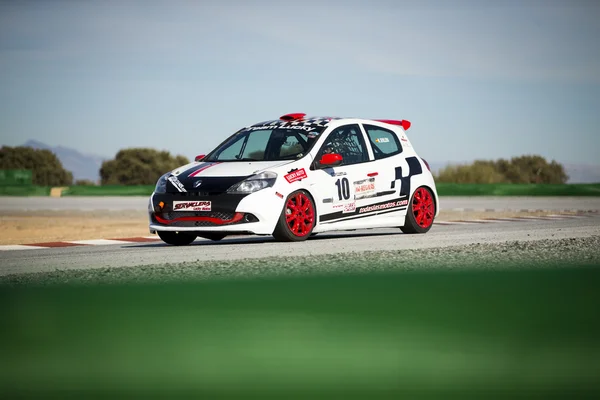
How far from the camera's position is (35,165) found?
88000mm

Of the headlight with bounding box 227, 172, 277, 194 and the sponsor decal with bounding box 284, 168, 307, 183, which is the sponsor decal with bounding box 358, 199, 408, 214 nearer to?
the sponsor decal with bounding box 284, 168, 307, 183

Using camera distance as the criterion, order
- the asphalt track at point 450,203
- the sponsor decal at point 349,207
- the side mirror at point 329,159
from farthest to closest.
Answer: the asphalt track at point 450,203 < the sponsor decal at point 349,207 < the side mirror at point 329,159

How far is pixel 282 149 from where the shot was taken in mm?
12422

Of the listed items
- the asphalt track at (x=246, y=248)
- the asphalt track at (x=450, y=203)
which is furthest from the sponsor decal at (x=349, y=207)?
the asphalt track at (x=450, y=203)

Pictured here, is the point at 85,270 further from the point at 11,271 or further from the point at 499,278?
the point at 499,278

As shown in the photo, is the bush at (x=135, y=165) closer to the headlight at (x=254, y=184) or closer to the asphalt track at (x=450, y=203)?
the asphalt track at (x=450, y=203)

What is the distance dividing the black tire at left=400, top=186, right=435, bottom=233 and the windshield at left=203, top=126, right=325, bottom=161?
1.89m

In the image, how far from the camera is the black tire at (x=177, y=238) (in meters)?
12.5

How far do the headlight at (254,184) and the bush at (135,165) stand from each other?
78044mm

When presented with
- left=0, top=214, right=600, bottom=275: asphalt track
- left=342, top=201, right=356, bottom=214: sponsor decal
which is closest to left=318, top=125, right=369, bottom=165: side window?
left=342, top=201, right=356, bottom=214: sponsor decal

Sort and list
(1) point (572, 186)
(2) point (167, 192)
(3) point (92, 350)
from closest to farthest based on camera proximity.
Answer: (3) point (92, 350), (2) point (167, 192), (1) point (572, 186)

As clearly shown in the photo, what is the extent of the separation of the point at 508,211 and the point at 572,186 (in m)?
8.77

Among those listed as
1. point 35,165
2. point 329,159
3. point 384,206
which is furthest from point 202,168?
point 35,165

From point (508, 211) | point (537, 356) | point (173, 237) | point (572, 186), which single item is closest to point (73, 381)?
point (537, 356)
